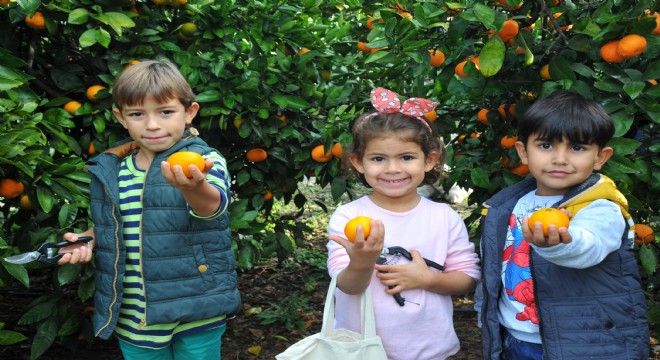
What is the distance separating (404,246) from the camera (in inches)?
72.9

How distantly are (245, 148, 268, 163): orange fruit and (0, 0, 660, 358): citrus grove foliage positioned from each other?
0.01 m

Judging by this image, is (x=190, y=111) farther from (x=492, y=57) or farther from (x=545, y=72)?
(x=545, y=72)

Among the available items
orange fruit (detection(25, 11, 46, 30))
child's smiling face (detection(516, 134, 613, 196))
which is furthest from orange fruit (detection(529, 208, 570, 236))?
orange fruit (detection(25, 11, 46, 30))

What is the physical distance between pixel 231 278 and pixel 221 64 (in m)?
1.10

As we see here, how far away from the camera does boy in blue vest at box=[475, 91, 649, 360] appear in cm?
162

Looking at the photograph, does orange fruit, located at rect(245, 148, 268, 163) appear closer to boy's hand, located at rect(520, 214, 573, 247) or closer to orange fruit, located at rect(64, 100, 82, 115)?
orange fruit, located at rect(64, 100, 82, 115)

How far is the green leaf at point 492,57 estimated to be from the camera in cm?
194

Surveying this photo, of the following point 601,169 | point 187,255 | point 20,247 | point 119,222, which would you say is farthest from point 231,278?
point 601,169

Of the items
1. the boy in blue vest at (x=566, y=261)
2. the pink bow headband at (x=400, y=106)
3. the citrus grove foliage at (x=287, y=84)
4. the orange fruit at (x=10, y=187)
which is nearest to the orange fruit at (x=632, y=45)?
the citrus grove foliage at (x=287, y=84)

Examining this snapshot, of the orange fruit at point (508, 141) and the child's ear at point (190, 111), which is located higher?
the child's ear at point (190, 111)

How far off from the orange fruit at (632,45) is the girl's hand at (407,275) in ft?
2.86

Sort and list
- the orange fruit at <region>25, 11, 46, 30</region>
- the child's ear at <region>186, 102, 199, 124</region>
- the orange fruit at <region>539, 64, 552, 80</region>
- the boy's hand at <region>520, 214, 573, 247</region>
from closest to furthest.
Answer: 1. the boy's hand at <region>520, 214, 573, 247</region>
2. the child's ear at <region>186, 102, 199, 124</region>
3. the orange fruit at <region>539, 64, 552, 80</region>
4. the orange fruit at <region>25, 11, 46, 30</region>

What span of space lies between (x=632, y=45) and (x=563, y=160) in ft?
1.52

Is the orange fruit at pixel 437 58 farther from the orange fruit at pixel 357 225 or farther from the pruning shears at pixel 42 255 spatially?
the pruning shears at pixel 42 255
